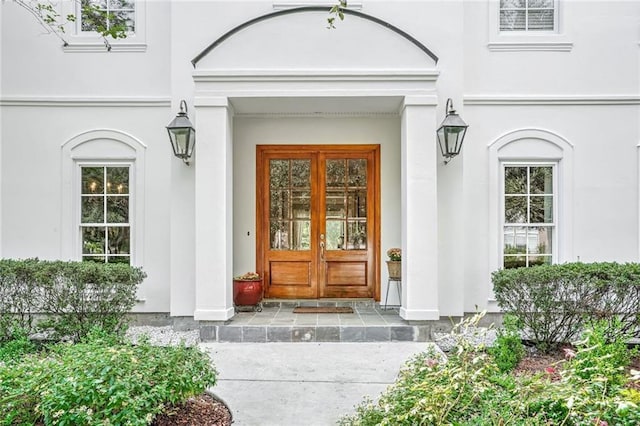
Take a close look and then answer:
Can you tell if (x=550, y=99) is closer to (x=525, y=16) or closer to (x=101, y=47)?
(x=525, y=16)

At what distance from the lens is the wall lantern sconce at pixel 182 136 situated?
222 inches

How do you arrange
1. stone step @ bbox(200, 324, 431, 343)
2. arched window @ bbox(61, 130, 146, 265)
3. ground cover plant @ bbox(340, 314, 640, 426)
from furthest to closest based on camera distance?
arched window @ bbox(61, 130, 146, 265) < stone step @ bbox(200, 324, 431, 343) < ground cover plant @ bbox(340, 314, 640, 426)

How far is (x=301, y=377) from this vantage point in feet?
13.9

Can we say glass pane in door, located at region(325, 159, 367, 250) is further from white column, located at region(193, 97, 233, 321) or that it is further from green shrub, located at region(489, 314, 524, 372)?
green shrub, located at region(489, 314, 524, 372)

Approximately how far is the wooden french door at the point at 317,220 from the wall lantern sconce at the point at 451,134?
146 centimetres

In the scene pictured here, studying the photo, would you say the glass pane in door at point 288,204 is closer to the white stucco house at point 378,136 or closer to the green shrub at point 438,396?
the white stucco house at point 378,136

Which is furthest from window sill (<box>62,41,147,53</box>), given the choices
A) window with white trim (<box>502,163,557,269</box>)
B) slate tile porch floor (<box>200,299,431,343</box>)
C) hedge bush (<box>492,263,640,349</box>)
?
hedge bush (<box>492,263,640,349</box>)

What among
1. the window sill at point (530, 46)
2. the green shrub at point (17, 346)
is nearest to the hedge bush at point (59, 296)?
the green shrub at point (17, 346)

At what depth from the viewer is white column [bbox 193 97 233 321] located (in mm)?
5559

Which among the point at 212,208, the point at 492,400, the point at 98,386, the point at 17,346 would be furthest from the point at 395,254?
the point at 17,346

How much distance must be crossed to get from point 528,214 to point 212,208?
491cm

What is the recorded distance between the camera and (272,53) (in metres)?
5.72

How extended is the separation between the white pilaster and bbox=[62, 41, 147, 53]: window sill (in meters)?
1.85

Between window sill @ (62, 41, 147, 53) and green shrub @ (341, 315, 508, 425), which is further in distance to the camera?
window sill @ (62, 41, 147, 53)
